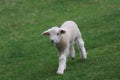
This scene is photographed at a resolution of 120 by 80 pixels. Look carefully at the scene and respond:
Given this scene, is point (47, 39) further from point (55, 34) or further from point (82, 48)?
point (55, 34)

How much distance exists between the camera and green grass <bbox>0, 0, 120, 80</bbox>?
1517cm

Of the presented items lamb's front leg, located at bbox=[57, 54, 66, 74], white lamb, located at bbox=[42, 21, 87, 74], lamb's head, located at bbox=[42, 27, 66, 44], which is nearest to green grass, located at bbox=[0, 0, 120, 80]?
lamb's front leg, located at bbox=[57, 54, 66, 74]

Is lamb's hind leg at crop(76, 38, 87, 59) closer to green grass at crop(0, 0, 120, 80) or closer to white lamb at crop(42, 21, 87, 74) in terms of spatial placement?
white lamb at crop(42, 21, 87, 74)

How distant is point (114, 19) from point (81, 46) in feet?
29.7

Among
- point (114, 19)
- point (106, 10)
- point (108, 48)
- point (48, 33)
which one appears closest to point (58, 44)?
point (48, 33)

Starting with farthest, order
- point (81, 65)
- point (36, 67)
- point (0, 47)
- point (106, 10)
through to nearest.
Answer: point (106, 10), point (0, 47), point (36, 67), point (81, 65)

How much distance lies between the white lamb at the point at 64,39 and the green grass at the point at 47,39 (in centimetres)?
40

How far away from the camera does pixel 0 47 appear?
22469 millimetres

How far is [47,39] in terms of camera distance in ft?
74.8

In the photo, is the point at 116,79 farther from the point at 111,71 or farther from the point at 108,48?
the point at 108,48

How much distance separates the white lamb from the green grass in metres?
0.40

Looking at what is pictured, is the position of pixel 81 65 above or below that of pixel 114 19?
below

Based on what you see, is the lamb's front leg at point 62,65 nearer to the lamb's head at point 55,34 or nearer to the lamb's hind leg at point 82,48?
the lamb's head at point 55,34

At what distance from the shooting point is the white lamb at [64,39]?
14.3 meters
